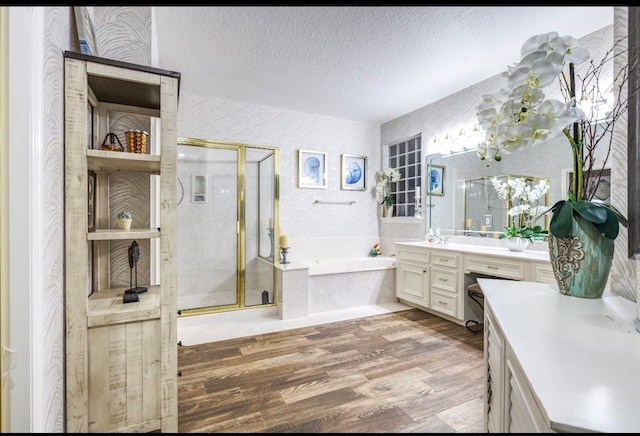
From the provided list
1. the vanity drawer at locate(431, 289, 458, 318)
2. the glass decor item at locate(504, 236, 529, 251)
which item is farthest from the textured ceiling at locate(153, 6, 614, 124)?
the vanity drawer at locate(431, 289, 458, 318)

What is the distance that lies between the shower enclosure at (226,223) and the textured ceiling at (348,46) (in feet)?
2.60

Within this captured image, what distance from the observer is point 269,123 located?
404cm

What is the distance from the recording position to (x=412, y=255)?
12.0 ft

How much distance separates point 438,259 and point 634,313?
2.40 meters

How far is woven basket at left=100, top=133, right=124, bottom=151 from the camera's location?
5.23 ft

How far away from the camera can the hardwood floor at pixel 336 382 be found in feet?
5.51

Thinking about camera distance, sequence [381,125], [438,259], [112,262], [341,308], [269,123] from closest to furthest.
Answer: [112,262]
[438,259]
[341,308]
[269,123]
[381,125]

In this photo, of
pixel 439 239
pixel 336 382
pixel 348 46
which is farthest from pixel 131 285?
pixel 439 239

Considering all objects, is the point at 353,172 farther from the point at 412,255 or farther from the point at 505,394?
the point at 505,394

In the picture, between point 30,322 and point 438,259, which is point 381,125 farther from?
point 30,322

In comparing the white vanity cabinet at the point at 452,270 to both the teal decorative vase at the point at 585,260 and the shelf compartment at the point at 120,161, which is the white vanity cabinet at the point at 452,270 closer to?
the teal decorative vase at the point at 585,260

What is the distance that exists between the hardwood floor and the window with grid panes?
1.88 m

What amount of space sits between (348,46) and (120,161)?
6.53 ft

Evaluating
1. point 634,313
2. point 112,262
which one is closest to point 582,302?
point 634,313
